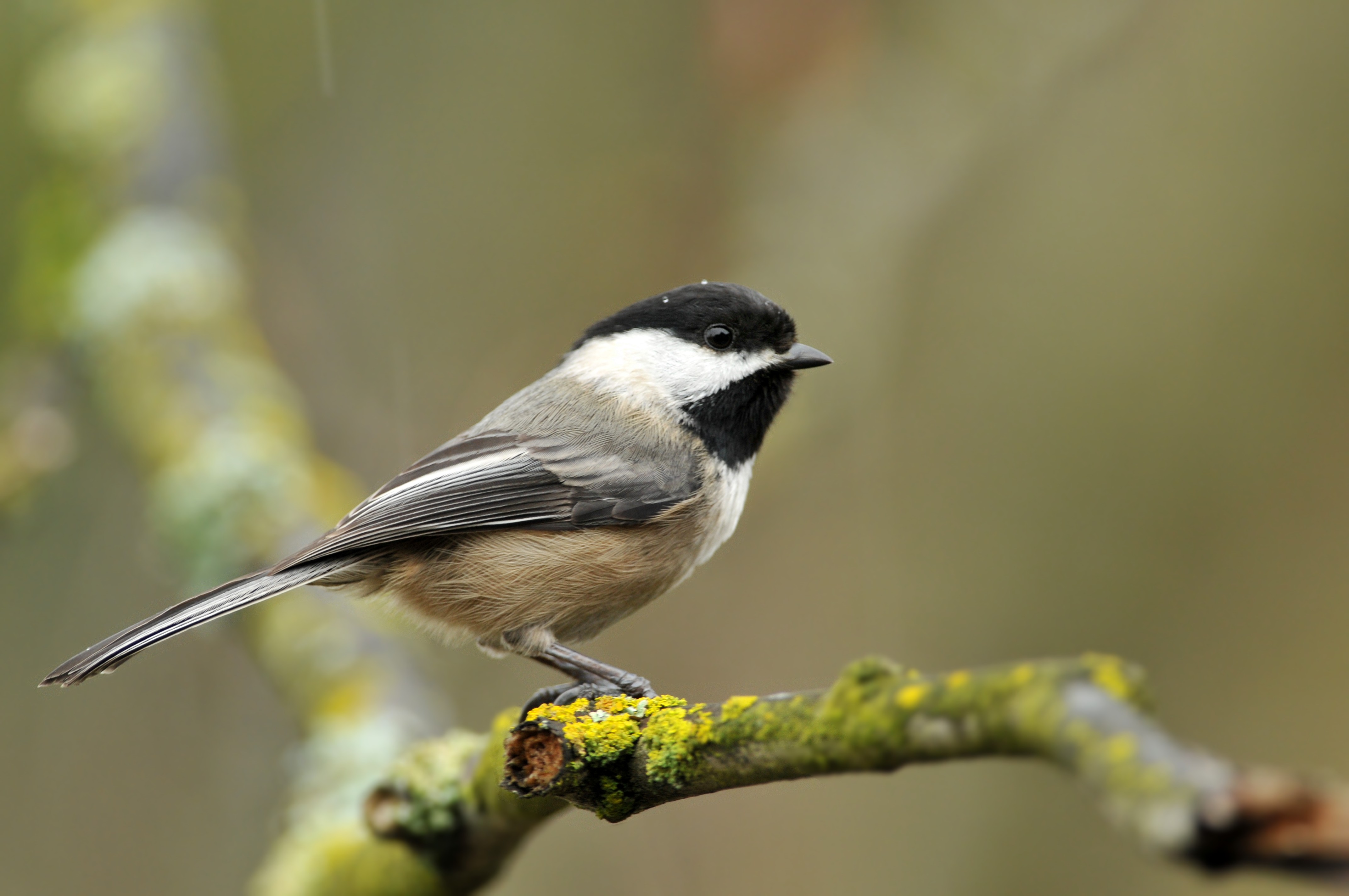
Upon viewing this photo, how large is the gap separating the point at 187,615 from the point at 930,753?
1.60 m

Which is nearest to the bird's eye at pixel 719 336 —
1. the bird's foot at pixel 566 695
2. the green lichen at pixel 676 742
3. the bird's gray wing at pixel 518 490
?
the bird's gray wing at pixel 518 490

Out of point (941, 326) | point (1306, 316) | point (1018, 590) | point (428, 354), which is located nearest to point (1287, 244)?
point (1306, 316)

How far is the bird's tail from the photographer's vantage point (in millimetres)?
1960

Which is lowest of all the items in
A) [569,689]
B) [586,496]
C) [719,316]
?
[569,689]

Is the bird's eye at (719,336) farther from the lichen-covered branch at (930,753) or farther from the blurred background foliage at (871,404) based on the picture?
the lichen-covered branch at (930,753)

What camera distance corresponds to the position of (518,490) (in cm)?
252

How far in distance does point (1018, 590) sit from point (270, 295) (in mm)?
2980

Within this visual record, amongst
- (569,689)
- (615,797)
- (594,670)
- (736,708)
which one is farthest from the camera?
(594,670)

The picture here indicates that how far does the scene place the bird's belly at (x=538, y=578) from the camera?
2.42m

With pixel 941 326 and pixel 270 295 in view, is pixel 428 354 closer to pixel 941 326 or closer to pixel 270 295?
pixel 270 295

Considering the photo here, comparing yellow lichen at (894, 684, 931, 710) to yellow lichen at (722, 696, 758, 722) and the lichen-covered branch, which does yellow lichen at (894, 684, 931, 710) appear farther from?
yellow lichen at (722, 696, 758, 722)

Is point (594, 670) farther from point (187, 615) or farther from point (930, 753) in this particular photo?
point (930, 753)

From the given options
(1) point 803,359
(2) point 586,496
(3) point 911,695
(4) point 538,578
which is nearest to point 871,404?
(1) point 803,359

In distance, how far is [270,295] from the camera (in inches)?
172
